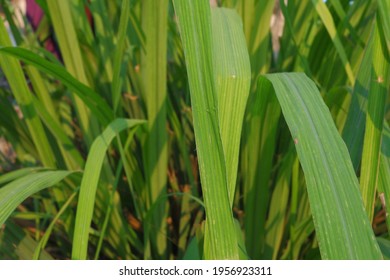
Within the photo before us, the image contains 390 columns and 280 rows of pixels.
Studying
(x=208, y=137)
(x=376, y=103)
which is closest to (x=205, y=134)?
(x=208, y=137)

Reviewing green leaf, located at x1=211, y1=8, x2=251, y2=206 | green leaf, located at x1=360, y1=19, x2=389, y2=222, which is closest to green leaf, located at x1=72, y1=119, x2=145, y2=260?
green leaf, located at x1=211, y1=8, x2=251, y2=206

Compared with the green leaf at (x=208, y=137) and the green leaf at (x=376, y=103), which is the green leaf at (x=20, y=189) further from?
the green leaf at (x=376, y=103)

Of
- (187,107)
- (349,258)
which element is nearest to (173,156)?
(187,107)

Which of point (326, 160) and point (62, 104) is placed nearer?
point (326, 160)

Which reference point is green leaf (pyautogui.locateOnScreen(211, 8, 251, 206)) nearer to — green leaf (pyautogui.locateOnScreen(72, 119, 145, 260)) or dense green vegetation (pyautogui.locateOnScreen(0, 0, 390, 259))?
dense green vegetation (pyautogui.locateOnScreen(0, 0, 390, 259))

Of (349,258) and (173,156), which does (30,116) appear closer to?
(173,156)
